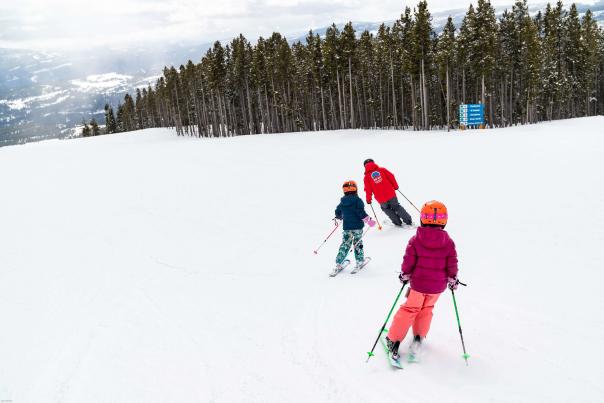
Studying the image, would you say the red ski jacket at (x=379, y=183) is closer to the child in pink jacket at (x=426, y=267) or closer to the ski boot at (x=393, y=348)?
the child in pink jacket at (x=426, y=267)

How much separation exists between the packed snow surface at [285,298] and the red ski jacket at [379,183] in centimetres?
106

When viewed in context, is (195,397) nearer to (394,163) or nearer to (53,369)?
(53,369)

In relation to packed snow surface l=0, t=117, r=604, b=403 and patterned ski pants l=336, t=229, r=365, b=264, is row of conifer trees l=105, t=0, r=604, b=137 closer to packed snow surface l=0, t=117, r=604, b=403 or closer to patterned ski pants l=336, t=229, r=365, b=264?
packed snow surface l=0, t=117, r=604, b=403

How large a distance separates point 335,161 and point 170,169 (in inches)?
395

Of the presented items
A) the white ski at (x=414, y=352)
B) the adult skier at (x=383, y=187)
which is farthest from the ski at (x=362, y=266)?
the white ski at (x=414, y=352)

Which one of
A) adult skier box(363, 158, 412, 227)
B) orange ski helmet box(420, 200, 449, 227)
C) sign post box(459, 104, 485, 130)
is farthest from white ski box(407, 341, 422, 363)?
sign post box(459, 104, 485, 130)

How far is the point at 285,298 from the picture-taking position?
7383mm

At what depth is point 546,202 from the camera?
11875mm

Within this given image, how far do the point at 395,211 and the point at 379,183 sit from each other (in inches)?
37.7

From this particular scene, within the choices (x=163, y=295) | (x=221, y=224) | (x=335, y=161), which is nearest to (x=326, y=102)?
(x=335, y=161)

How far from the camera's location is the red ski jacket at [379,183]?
427 inches

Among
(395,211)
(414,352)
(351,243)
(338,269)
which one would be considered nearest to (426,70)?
(395,211)

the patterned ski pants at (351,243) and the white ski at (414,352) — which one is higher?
the patterned ski pants at (351,243)

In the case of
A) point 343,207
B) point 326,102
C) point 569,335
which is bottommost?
point 569,335
